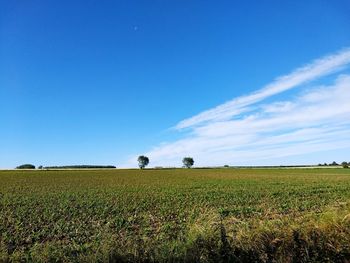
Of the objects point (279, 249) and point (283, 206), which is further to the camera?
point (283, 206)

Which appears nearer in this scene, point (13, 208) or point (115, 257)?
point (115, 257)

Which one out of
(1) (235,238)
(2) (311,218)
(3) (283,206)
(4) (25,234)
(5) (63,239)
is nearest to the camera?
(1) (235,238)

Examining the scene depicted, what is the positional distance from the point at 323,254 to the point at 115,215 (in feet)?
56.3

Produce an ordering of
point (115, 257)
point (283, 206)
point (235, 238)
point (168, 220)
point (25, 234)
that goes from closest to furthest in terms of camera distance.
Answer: point (115, 257) < point (235, 238) < point (25, 234) < point (168, 220) < point (283, 206)

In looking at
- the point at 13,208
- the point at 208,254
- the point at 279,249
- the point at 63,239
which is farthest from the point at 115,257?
the point at 13,208

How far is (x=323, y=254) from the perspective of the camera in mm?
6402

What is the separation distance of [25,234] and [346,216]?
13.9 meters

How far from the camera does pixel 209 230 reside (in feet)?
22.0

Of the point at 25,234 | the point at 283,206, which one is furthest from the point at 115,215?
the point at 283,206

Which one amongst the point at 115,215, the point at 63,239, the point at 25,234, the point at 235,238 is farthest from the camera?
the point at 115,215

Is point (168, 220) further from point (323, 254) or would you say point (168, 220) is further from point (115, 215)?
point (323, 254)

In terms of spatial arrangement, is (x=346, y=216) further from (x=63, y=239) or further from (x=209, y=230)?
(x=63, y=239)

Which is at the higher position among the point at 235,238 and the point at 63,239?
the point at 235,238

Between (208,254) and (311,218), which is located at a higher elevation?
(311,218)
